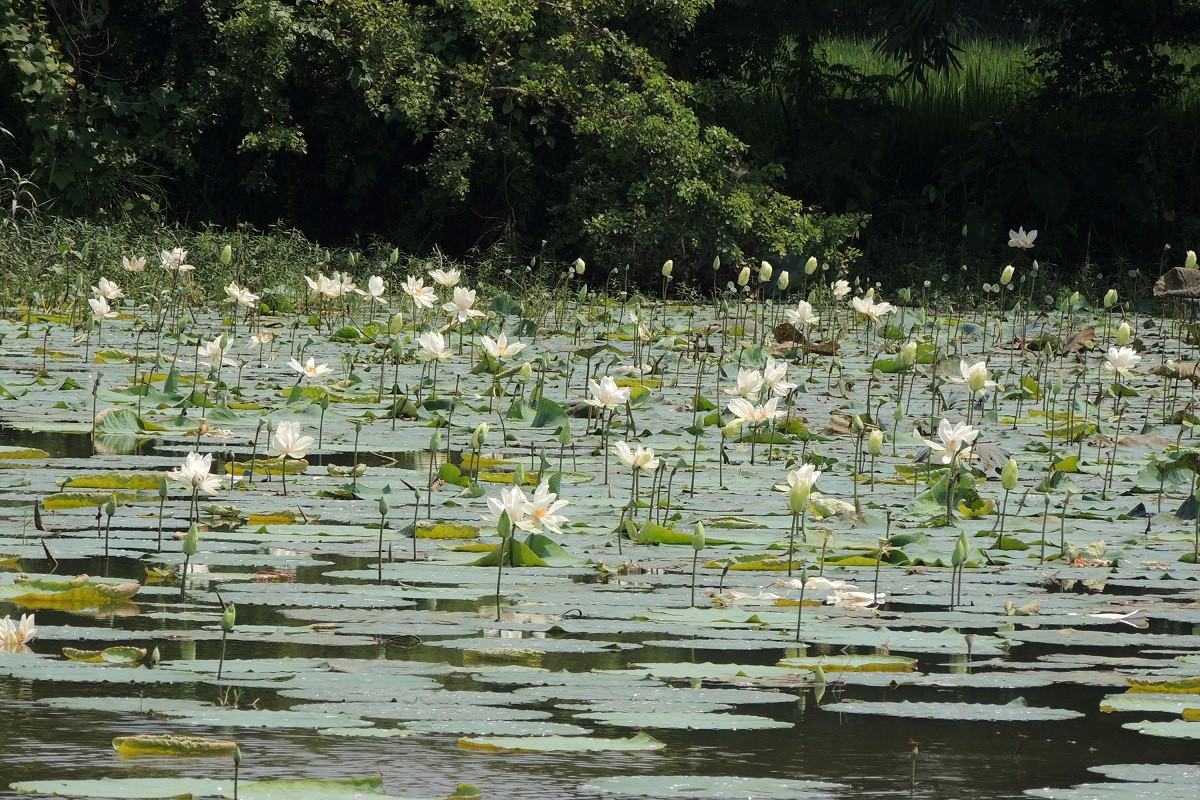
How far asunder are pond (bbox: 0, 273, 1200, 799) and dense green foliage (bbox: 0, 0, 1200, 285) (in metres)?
5.51

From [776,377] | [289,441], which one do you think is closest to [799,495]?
[289,441]

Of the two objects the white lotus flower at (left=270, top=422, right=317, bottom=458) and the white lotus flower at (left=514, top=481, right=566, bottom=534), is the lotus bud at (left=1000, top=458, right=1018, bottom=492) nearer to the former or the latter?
the white lotus flower at (left=514, top=481, right=566, bottom=534)

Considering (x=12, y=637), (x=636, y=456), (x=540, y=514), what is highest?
(x=636, y=456)

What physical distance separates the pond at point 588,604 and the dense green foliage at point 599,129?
5.51 metres

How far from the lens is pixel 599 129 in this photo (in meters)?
10.9

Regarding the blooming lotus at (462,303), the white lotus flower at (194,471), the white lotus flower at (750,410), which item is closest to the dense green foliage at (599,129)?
the blooming lotus at (462,303)

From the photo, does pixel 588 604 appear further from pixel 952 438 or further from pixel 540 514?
pixel 952 438

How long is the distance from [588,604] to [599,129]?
27.5 feet

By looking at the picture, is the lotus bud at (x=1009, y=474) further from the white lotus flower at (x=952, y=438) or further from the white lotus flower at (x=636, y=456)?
the white lotus flower at (x=636, y=456)

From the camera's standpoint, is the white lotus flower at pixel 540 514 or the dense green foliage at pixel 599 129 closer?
the white lotus flower at pixel 540 514

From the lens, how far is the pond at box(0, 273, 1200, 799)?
1.87 meters

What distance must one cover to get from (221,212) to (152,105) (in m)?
1.31

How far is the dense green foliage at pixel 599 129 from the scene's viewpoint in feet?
36.0

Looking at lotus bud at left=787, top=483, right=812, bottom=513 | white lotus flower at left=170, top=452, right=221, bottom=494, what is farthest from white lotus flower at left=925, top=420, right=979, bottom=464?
white lotus flower at left=170, top=452, right=221, bottom=494
